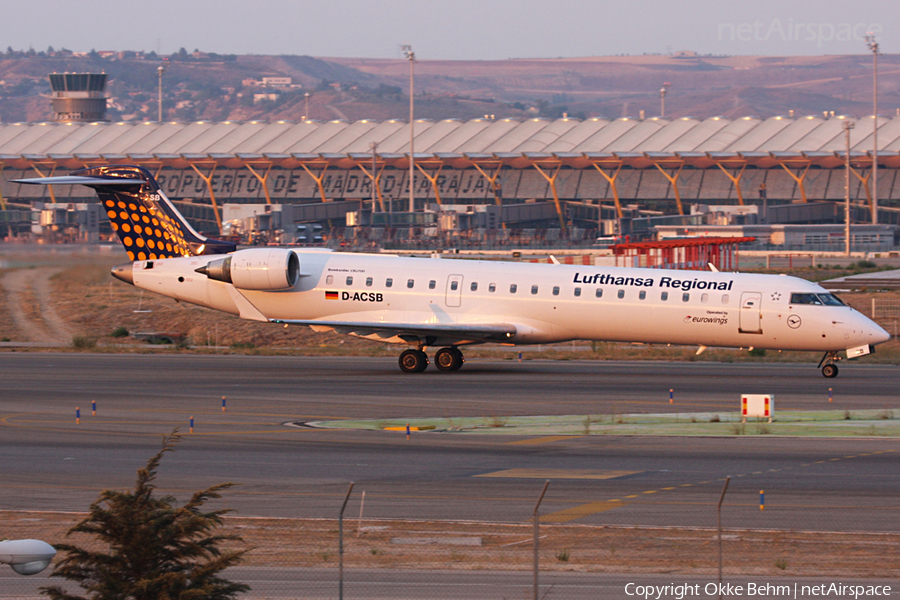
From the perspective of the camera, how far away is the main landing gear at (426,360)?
3378 centimetres

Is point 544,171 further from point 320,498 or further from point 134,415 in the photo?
point 320,498

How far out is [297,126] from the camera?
5551 inches

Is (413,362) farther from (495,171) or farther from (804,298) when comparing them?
(495,171)

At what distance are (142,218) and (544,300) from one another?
45.0 ft

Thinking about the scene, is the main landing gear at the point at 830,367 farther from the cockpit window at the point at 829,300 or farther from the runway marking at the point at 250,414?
the runway marking at the point at 250,414

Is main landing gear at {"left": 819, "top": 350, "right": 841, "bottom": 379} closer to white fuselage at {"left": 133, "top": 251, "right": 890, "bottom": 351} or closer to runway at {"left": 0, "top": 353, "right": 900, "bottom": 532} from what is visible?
runway at {"left": 0, "top": 353, "right": 900, "bottom": 532}

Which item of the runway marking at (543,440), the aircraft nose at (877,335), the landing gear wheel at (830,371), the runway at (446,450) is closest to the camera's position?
the runway at (446,450)

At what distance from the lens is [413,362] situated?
33750mm

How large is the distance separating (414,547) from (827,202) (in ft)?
369

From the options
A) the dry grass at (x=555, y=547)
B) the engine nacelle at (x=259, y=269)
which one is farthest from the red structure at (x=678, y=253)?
the dry grass at (x=555, y=547)

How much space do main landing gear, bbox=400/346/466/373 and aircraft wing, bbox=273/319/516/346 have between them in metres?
0.46

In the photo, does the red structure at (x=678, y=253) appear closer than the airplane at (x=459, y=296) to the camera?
No

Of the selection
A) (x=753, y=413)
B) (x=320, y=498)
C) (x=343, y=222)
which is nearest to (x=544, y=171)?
(x=343, y=222)

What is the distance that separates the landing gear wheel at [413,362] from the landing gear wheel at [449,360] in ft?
1.96
